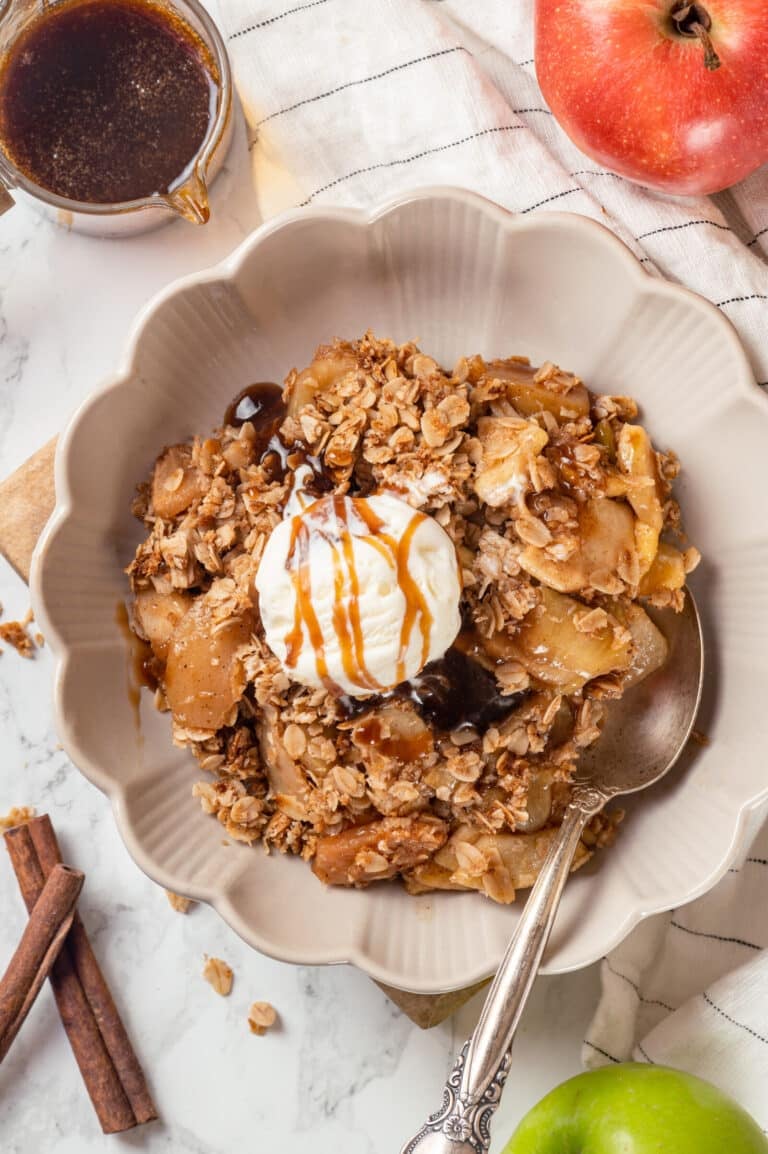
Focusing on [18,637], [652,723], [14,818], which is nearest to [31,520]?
Result: [18,637]

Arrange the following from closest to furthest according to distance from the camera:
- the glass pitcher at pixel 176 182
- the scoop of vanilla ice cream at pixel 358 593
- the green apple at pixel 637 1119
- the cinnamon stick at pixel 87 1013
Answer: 1. the scoop of vanilla ice cream at pixel 358 593
2. the green apple at pixel 637 1119
3. the glass pitcher at pixel 176 182
4. the cinnamon stick at pixel 87 1013

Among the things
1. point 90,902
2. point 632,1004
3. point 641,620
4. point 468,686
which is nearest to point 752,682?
point 641,620

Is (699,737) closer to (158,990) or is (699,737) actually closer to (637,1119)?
(637,1119)

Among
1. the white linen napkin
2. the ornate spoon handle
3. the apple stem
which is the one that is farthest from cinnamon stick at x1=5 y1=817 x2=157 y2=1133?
the apple stem

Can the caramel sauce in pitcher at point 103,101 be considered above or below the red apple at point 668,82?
above

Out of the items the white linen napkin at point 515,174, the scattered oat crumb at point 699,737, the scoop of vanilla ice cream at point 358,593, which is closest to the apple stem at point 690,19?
the white linen napkin at point 515,174

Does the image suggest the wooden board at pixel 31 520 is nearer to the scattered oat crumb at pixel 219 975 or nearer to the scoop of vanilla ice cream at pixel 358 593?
the scattered oat crumb at pixel 219 975
